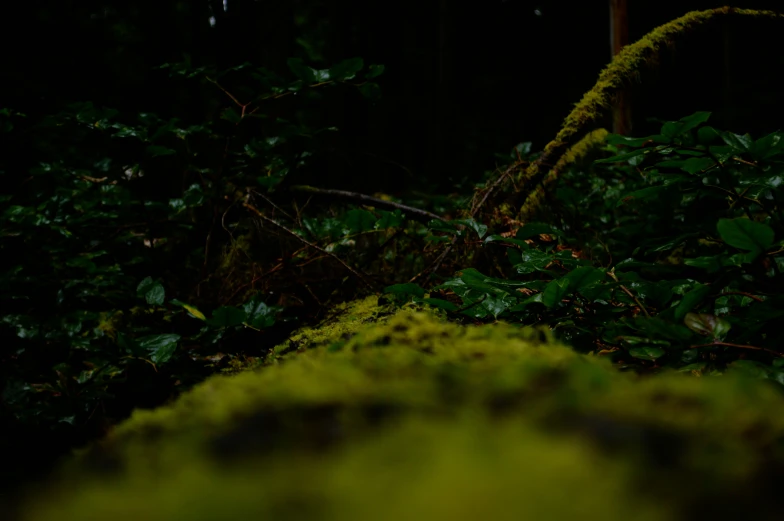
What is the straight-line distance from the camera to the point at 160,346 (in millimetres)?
1869

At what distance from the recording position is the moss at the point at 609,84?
2.49 metres

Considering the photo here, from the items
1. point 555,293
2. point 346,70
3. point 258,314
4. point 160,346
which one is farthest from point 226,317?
point 346,70

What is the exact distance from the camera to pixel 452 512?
1.29 feet

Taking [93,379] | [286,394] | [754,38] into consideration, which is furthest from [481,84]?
[286,394]

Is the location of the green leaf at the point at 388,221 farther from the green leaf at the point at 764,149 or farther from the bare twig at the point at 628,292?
the green leaf at the point at 764,149

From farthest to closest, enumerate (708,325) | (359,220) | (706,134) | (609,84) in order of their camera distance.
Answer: (609,84), (359,220), (706,134), (708,325)

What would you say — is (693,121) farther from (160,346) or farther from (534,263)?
(160,346)

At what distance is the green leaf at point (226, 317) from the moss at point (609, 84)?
1519 millimetres

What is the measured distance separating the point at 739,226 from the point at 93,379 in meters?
2.43

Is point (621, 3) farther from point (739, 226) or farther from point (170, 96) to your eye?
point (170, 96)

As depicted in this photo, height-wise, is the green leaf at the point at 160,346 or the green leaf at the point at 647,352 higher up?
the green leaf at the point at 647,352

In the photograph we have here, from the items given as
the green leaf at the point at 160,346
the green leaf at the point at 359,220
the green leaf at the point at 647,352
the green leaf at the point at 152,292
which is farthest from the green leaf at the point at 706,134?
the green leaf at the point at 152,292

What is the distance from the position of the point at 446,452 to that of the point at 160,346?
170cm

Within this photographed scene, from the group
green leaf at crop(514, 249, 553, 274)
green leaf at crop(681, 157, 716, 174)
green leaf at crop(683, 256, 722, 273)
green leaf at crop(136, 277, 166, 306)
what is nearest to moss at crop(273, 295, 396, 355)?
green leaf at crop(514, 249, 553, 274)
